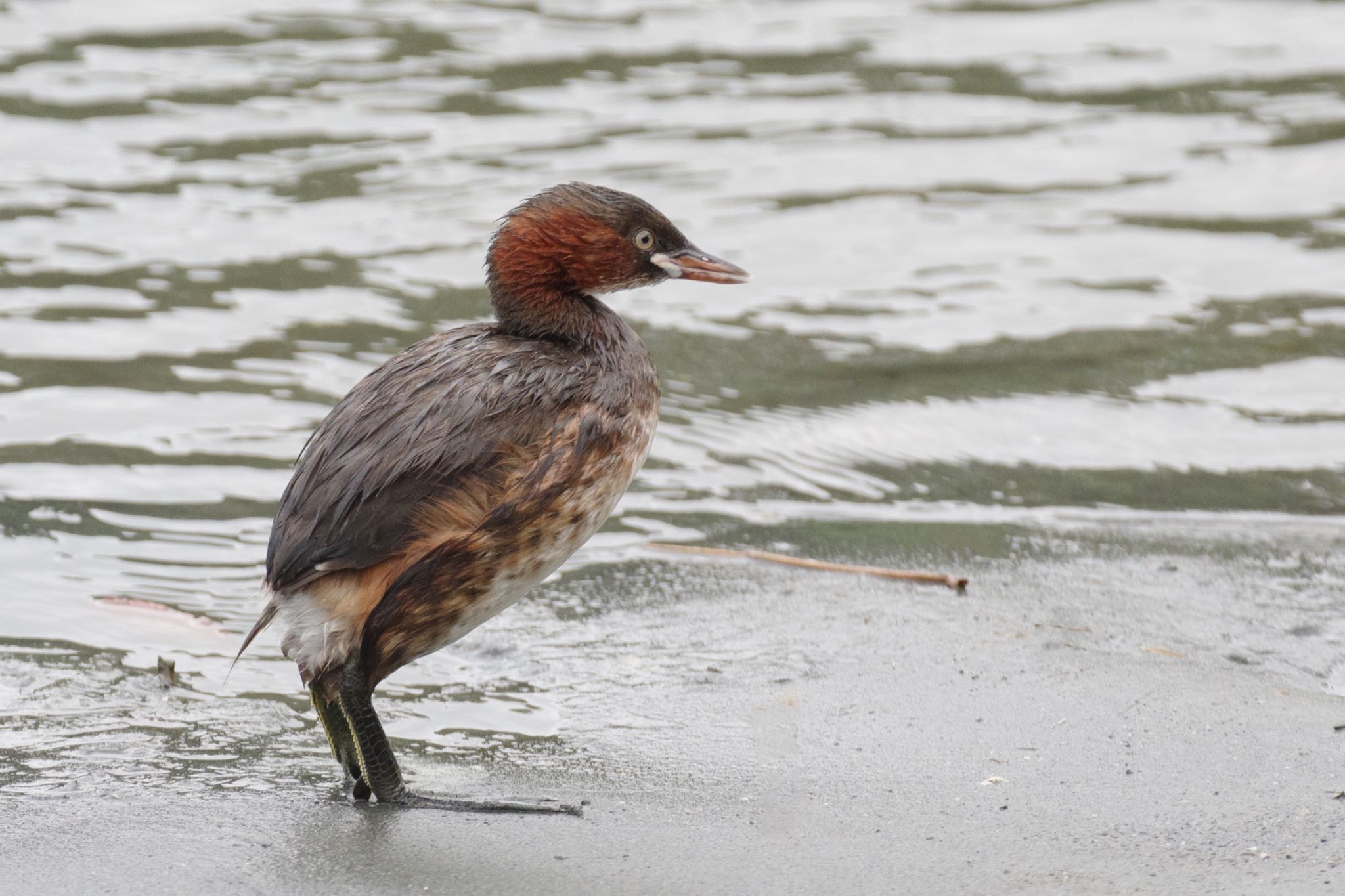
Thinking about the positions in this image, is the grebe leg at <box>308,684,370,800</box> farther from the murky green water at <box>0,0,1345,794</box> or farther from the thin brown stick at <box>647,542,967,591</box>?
the thin brown stick at <box>647,542,967,591</box>

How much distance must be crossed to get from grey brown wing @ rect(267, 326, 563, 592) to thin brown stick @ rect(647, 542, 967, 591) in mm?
1448

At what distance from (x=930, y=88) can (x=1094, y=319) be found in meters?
3.29

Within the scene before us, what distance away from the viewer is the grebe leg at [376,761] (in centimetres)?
415

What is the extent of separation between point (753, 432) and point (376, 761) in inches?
125

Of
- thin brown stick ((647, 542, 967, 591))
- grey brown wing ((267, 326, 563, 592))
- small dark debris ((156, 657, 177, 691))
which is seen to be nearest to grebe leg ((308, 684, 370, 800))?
grey brown wing ((267, 326, 563, 592))

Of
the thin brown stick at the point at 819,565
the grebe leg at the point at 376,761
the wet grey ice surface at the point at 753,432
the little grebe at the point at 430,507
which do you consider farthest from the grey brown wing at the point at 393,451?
the thin brown stick at the point at 819,565

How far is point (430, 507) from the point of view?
4176 millimetres

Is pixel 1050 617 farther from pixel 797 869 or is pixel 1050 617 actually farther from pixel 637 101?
pixel 637 101

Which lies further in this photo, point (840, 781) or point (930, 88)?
point (930, 88)

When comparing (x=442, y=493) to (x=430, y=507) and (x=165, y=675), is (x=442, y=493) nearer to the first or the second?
(x=430, y=507)

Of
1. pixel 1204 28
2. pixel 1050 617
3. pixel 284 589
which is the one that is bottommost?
pixel 1050 617

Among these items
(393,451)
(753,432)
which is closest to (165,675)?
(393,451)

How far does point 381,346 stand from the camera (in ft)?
25.1

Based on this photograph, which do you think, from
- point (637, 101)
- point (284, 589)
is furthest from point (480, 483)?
point (637, 101)
